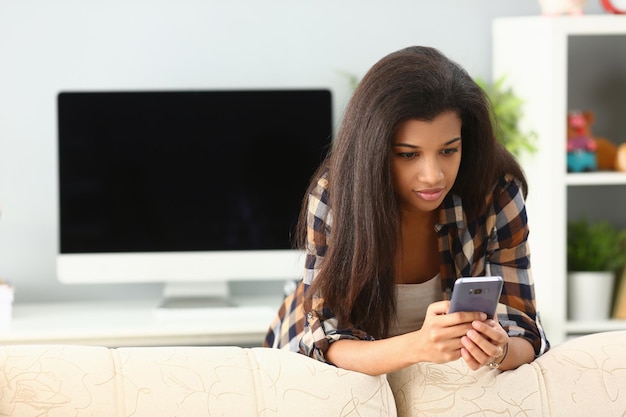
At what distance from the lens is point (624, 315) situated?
10.1 feet

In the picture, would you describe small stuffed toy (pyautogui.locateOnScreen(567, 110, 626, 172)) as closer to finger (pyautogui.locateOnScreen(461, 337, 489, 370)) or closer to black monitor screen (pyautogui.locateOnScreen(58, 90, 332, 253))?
black monitor screen (pyautogui.locateOnScreen(58, 90, 332, 253))

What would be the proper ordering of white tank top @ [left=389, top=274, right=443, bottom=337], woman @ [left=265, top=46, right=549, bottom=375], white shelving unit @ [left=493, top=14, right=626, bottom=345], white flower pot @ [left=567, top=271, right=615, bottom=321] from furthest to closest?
white flower pot @ [left=567, top=271, right=615, bottom=321] < white shelving unit @ [left=493, top=14, right=626, bottom=345] < white tank top @ [left=389, top=274, right=443, bottom=337] < woman @ [left=265, top=46, right=549, bottom=375]

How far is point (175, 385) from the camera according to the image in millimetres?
1445

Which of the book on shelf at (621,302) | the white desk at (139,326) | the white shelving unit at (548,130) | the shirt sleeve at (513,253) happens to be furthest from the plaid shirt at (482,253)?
the book on shelf at (621,302)

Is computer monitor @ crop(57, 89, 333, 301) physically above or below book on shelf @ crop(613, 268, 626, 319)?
above

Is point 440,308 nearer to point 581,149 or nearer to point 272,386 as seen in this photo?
point 272,386

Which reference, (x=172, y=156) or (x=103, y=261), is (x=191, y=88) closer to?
(x=172, y=156)

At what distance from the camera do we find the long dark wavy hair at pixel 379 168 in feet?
5.21

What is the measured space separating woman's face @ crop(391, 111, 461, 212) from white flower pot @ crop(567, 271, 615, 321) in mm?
1471

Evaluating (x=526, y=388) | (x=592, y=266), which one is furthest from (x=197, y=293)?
(x=526, y=388)

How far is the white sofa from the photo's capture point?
142 centimetres

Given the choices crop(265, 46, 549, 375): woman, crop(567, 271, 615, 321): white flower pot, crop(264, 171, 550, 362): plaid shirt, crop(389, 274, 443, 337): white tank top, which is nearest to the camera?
crop(265, 46, 549, 375): woman

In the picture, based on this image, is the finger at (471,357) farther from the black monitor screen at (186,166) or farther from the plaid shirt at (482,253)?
the black monitor screen at (186,166)

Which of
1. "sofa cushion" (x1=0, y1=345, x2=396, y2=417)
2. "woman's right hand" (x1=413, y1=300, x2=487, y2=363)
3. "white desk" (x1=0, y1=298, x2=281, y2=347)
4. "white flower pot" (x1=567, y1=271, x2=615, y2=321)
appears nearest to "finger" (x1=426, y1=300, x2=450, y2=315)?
"woman's right hand" (x1=413, y1=300, x2=487, y2=363)
